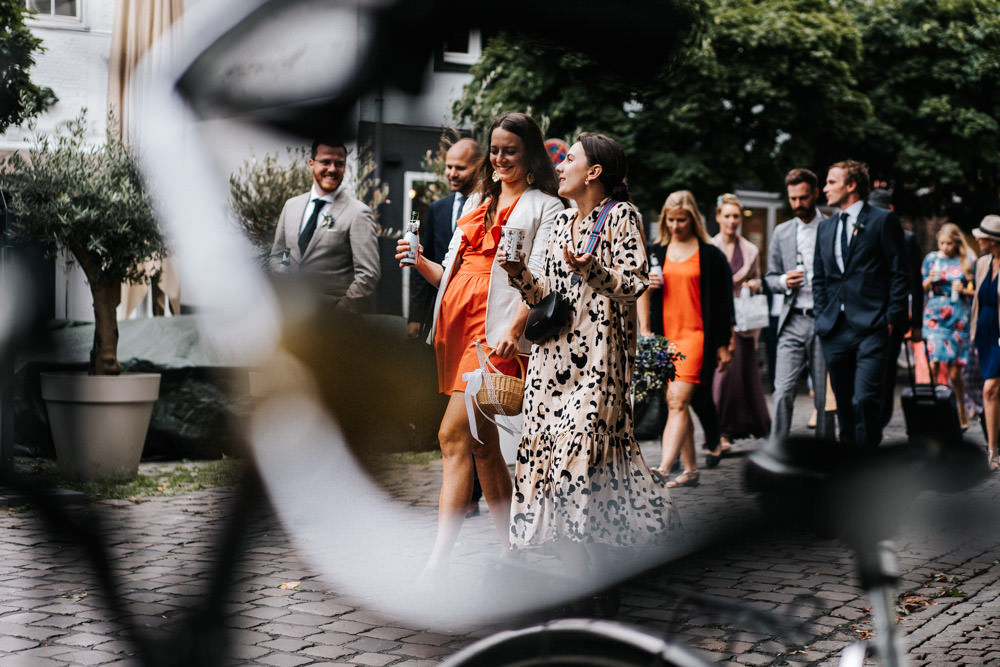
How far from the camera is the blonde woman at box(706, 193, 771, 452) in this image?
7749 mm

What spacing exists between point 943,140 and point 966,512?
17337 millimetres

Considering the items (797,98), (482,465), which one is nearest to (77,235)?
(797,98)

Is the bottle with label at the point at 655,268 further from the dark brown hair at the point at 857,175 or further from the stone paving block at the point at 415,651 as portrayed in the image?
the stone paving block at the point at 415,651

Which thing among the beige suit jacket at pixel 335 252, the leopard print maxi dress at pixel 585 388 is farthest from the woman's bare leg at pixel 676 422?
the beige suit jacket at pixel 335 252

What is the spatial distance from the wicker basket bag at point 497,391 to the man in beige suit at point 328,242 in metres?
2.71

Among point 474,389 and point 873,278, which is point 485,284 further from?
point 873,278

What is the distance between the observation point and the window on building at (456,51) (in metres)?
0.72

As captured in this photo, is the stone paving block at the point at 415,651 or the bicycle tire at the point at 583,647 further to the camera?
the stone paving block at the point at 415,651

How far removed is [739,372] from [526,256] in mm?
4564

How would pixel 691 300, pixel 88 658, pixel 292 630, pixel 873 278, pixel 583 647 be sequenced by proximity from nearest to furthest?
pixel 583 647 → pixel 88 658 → pixel 292 630 → pixel 873 278 → pixel 691 300

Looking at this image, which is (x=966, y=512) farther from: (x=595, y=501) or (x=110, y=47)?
(x=595, y=501)

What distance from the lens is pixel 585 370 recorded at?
3.51 metres

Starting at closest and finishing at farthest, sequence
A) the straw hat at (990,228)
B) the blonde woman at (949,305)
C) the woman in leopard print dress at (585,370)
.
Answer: the woman in leopard print dress at (585,370) → the straw hat at (990,228) → the blonde woman at (949,305)

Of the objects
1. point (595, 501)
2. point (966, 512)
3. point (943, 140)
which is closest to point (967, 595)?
point (595, 501)
